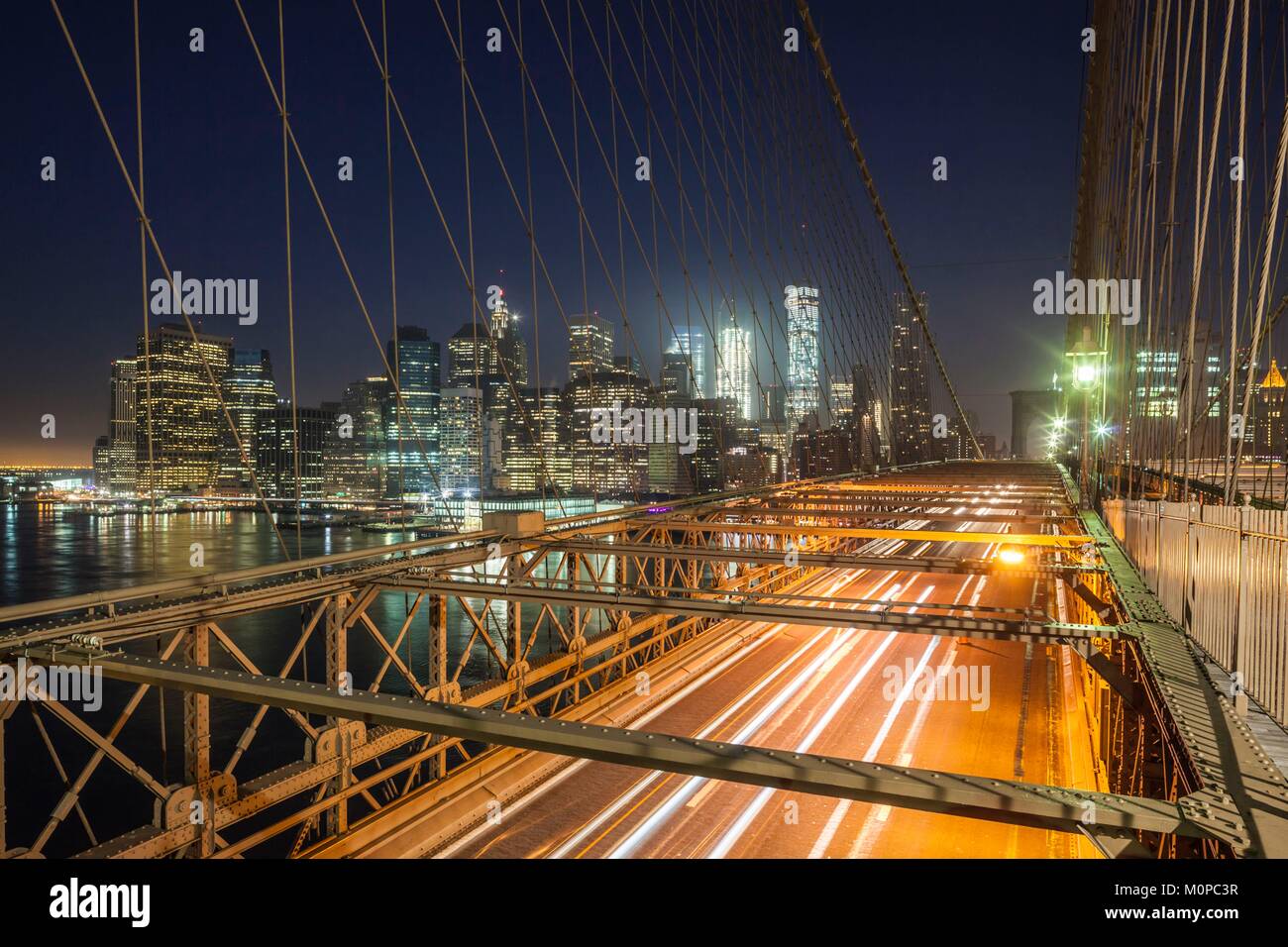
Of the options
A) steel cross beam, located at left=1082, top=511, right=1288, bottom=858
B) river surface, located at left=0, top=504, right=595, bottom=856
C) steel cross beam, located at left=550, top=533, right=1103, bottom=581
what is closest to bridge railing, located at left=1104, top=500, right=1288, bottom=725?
steel cross beam, located at left=1082, top=511, right=1288, bottom=858

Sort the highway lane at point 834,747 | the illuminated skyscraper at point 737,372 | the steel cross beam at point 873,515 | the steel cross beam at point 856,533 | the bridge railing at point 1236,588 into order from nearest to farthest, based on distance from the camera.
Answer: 1. the bridge railing at point 1236,588
2. the highway lane at point 834,747
3. the steel cross beam at point 856,533
4. the steel cross beam at point 873,515
5. the illuminated skyscraper at point 737,372

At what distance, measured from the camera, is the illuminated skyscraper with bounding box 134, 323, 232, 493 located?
1142 cm

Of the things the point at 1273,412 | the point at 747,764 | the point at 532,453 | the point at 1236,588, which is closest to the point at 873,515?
the point at 1236,588

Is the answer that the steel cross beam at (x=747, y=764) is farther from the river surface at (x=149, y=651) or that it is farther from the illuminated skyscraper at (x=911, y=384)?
the illuminated skyscraper at (x=911, y=384)

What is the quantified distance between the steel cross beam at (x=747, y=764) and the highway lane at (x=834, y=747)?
361 centimetres

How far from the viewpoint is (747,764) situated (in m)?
2.77

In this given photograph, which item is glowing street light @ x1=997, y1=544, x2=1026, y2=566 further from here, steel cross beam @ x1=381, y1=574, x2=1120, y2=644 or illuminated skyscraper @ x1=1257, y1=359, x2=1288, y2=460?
illuminated skyscraper @ x1=1257, y1=359, x2=1288, y2=460

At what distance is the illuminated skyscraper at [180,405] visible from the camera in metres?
11.4

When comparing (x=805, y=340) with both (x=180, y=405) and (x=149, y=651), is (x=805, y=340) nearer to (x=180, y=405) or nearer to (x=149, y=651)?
(x=180, y=405)

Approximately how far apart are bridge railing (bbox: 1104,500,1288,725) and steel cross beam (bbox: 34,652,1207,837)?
153 centimetres

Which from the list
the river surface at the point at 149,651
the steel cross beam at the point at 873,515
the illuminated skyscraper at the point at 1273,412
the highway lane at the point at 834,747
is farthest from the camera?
the river surface at the point at 149,651

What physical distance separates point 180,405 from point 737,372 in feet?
112

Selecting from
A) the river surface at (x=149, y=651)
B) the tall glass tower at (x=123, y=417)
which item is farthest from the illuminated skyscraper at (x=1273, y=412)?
the tall glass tower at (x=123, y=417)

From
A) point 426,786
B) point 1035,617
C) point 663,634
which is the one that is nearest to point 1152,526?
point 1035,617
